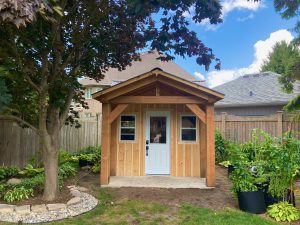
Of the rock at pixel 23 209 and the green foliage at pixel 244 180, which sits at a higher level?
the green foliage at pixel 244 180

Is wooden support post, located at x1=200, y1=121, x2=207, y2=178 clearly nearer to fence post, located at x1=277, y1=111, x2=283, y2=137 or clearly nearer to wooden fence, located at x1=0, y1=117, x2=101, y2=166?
fence post, located at x1=277, y1=111, x2=283, y2=137

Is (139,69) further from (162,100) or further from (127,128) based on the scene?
(162,100)

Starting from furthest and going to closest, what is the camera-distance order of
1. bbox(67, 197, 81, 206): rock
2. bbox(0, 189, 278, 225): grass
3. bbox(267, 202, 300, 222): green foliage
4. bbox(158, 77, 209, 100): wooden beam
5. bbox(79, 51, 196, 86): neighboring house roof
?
bbox(79, 51, 196, 86): neighboring house roof < bbox(158, 77, 209, 100): wooden beam < bbox(67, 197, 81, 206): rock < bbox(267, 202, 300, 222): green foliage < bbox(0, 189, 278, 225): grass

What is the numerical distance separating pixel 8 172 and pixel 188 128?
234 inches

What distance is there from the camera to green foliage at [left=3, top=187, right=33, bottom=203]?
21.4 ft

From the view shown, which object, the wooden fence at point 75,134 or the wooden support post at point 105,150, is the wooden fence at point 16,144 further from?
the wooden support post at point 105,150

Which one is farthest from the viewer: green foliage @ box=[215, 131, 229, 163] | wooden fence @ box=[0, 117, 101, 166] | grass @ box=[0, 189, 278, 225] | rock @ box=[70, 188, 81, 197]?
green foliage @ box=[215, 131, 229, 163]

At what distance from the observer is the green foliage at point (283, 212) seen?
5762 mm

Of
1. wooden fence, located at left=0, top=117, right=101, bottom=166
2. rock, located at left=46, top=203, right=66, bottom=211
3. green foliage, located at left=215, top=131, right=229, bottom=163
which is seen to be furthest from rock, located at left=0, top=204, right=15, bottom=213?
green foliage, located at left=215, top=131, right=229, bottom=163

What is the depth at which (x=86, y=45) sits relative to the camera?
729 centimetres

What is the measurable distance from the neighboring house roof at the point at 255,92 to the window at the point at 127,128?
9.07 m

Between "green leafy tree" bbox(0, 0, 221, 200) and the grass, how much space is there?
54.1 inches

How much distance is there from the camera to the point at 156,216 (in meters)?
5.92

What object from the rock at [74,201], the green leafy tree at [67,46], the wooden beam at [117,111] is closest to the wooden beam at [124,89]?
the wooden beam at [117,111]
